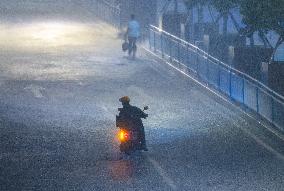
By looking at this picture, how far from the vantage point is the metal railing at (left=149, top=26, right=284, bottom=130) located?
15062mm

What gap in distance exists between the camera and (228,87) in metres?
18.7

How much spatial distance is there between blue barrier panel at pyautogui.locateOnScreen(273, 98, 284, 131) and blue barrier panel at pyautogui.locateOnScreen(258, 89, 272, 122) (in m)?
0.24

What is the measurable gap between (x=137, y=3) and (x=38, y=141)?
67.9ft

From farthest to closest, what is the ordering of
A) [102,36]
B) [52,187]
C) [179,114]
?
[102,36] < [179,114] < [52,187]

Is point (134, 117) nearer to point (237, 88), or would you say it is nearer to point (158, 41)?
point (237, 88)

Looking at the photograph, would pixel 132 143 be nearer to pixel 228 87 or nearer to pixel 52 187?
pixel 52 187

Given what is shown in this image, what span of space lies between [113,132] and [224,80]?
18.2ft

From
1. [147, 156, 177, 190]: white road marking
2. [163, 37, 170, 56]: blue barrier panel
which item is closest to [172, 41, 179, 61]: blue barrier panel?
[163, 37, 170, 56]: blue barrier panel

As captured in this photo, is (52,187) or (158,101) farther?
(158,101)

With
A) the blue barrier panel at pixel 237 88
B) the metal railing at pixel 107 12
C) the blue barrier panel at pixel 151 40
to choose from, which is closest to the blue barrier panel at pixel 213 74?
the blue barrier panel at pixel 237 88

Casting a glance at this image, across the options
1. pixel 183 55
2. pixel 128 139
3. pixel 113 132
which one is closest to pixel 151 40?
pixel 183 55

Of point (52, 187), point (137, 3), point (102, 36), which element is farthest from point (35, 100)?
point (137, 3)

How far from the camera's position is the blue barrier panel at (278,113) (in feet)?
47.3

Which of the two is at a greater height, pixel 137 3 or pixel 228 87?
pixel 137 3
